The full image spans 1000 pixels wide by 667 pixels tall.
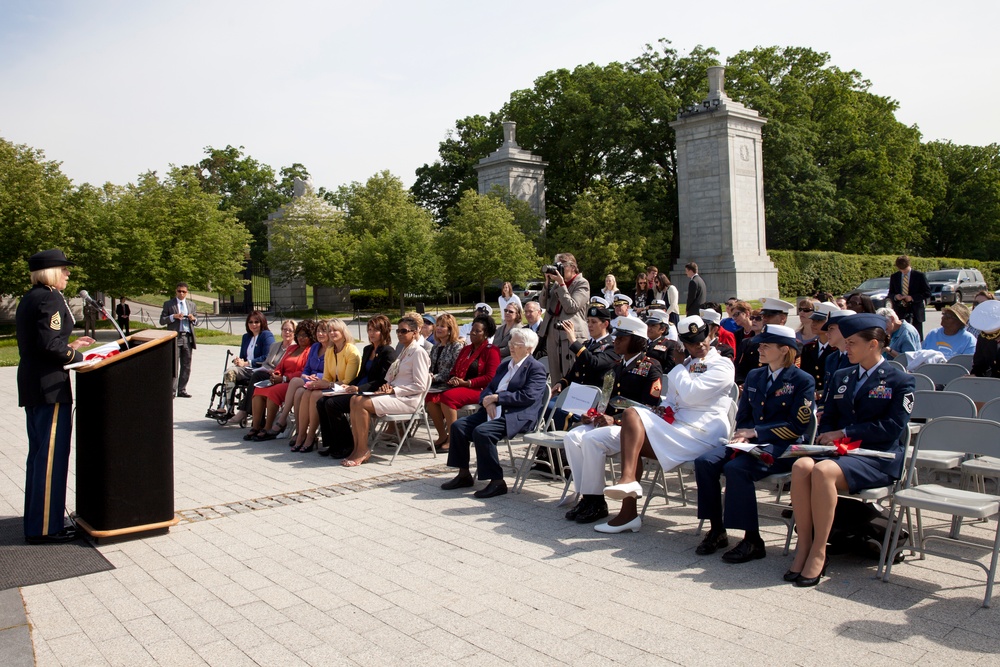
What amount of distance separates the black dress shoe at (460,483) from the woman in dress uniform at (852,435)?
335 centimetres

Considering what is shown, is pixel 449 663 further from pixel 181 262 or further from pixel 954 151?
pixel 954 151

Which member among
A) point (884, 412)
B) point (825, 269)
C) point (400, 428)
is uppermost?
point (825, 269)

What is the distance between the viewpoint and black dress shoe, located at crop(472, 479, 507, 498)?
7242 millimetres

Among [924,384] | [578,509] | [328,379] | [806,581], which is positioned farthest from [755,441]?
[328,379]

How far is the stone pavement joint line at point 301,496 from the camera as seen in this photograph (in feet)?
23.1

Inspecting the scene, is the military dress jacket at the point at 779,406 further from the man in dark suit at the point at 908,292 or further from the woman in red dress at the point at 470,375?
the man in dark suit at the point at 908,292

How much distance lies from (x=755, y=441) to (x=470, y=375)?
424 cm

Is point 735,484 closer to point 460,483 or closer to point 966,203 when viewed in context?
point 460,483

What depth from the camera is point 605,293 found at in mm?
15312

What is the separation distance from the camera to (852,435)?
5148 millimetres

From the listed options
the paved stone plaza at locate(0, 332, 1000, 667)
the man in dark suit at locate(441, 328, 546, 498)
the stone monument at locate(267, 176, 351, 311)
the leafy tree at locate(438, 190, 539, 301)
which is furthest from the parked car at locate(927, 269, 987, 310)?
the paved stone plaza at locate(0, 332, 1000, 667)

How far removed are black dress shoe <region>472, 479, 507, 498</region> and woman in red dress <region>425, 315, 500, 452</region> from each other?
1.66 meters

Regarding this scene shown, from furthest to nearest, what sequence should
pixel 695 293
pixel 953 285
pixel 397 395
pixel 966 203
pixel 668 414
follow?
pixel 966 203 → pixel 953 285 → pixel 695 293 → pixel 397 395 → pixel 668 414

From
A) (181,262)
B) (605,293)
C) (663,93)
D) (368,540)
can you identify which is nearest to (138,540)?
(368,540)
